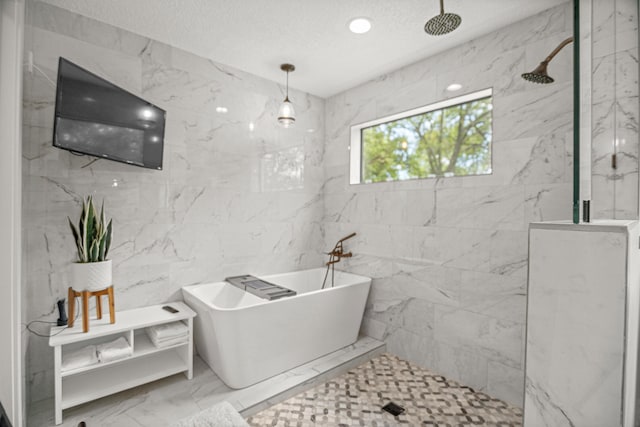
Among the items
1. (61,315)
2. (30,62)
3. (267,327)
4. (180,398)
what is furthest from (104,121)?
(180,398)

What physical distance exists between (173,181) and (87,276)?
0.97 meters

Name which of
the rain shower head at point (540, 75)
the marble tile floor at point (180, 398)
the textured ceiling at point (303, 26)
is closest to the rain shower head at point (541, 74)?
the rain shower head at point (540, 75)

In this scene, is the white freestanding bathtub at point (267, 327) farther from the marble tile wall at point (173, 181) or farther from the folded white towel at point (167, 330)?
the marble tile wall at point (173, 181)

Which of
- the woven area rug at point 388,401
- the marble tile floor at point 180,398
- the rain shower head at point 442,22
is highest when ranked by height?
the rain shower head at point 442,22

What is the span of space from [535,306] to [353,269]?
2.41 m

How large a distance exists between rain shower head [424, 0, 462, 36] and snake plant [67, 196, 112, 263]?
224 centimetres

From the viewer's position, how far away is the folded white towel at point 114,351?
1.98m

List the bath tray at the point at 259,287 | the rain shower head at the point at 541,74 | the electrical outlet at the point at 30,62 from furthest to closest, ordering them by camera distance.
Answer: the bath tray at the point at 259,287 < the electrical outlet at the point at 30,62 < the rain shower head at the point at 541,74

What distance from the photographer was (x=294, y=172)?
347 cm

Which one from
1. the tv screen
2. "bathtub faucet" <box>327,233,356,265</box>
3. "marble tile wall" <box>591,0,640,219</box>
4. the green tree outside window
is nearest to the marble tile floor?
"bathtub faucet" <box>327,233,356,265</box>

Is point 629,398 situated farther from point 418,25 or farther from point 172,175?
point 172,175

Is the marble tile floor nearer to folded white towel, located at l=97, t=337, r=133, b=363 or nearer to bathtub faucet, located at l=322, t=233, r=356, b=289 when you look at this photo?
folded white towel, located at l=97, t=337, r=133, b=363

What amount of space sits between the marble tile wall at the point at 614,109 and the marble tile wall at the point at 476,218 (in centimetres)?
38

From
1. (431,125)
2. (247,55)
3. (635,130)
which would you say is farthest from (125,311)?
(635,130)
